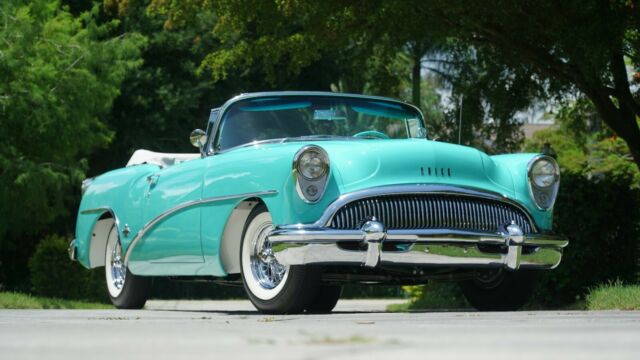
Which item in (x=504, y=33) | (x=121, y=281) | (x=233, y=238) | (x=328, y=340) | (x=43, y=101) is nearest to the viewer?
(x=328, y=340)

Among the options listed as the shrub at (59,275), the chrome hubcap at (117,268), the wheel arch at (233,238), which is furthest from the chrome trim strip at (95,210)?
the shrub at (59,275)

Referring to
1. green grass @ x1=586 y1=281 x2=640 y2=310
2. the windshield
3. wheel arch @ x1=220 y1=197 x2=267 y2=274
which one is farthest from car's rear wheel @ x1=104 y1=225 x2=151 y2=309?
green grass @ x1=586 y1=281 x2=640 y2=310

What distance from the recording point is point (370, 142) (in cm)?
793

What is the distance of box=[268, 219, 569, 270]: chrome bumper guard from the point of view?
720 cm

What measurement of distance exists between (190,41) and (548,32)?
18654 mm

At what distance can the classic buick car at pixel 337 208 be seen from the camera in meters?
7.38

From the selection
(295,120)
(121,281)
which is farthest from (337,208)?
(121,281)

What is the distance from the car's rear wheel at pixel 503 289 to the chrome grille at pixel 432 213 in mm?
689

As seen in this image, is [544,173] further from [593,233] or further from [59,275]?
[59,275]

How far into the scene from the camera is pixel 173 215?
8938mm

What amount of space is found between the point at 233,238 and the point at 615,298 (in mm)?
3472

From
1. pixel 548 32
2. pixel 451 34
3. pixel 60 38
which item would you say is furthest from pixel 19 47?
pixel 548 32

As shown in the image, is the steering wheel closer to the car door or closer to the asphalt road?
the car door

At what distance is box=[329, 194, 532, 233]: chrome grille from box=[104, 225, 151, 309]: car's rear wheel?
10.6ft
